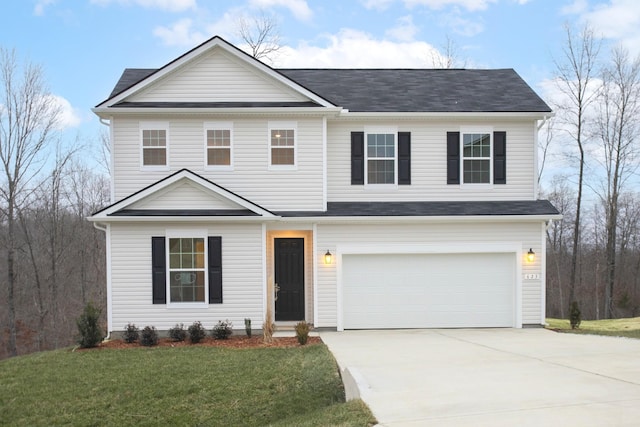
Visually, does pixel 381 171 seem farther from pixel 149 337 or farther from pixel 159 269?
pixel 149 337

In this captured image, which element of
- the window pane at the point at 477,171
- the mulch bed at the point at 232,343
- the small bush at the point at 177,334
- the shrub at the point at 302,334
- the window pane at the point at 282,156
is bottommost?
the mulch bed at the point at 232,343

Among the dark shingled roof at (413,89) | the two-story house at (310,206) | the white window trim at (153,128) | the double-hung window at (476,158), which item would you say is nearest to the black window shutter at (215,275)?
the two-story house at (310,206)

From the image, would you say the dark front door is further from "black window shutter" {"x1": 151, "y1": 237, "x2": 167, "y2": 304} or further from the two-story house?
"black window shutter" {"x1": 151, "y1": 237, "x2": 167, "y2": 304}

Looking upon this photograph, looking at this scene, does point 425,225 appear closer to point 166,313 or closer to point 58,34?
point 166,313

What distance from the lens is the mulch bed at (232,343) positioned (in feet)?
39.2

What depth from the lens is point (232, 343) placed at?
12.2 meters

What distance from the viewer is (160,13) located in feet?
65.3

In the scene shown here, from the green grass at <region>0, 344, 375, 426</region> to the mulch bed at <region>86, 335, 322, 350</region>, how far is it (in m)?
1.17

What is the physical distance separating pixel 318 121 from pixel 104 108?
574 cm

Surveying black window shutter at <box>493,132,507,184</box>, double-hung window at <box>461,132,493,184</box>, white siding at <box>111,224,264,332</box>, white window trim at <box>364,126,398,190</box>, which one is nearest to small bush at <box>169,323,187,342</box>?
white siding at <box>111,224,264,332</box>

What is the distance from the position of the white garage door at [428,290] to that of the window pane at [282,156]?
3.17 meters

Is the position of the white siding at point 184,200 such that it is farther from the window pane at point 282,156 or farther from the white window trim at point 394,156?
the white window trim at point 394,156

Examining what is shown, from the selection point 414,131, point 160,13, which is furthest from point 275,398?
point 160,13

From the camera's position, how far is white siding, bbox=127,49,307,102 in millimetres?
13977
